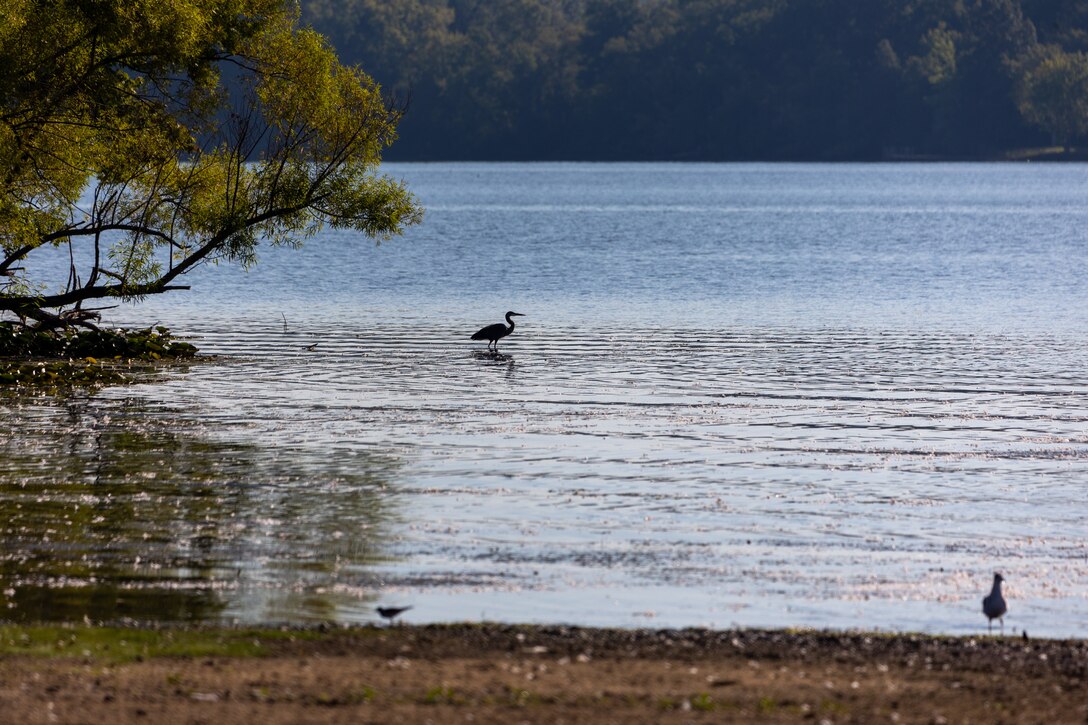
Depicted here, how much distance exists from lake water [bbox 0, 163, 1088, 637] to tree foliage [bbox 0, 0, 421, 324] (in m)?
3.59

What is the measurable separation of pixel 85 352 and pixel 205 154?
560 cm

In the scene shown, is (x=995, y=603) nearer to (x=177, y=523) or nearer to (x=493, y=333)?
(x=177, y=523)

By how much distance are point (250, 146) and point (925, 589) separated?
2448cm

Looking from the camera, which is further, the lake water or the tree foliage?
the tree foliage

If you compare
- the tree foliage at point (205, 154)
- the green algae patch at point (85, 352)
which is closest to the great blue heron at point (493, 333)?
the tree foliage at point (205, 154)

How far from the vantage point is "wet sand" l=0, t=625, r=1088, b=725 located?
455 inches

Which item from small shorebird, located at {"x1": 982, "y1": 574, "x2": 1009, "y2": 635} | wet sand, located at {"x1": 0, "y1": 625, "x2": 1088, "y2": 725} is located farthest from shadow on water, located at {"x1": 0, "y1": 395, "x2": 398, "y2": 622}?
small shorebird, located at {"x1": 982, "y1": 574, "x2": 1009, "y2": 635}

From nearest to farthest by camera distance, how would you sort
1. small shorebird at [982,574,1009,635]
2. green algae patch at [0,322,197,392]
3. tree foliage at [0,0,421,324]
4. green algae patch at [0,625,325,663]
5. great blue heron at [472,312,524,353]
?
green algae patch at [0,625,325,663], small shorebird at [982,574,1009,635], tree foliage at [0,0,421,324], green algae patch at [0,322,197,392], great blue heron at [472,312,524,353]

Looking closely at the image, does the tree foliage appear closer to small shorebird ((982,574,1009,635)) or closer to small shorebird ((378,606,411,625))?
small shorebird ((378,606,411,625))

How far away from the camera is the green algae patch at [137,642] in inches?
519

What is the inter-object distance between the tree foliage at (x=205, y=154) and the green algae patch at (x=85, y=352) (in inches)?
25.4

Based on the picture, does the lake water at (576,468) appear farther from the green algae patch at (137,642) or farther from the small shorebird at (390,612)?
the green algae patch at (137,642)

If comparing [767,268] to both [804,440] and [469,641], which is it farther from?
[469,641]

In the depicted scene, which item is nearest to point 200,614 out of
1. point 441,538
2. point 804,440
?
point 441,538
